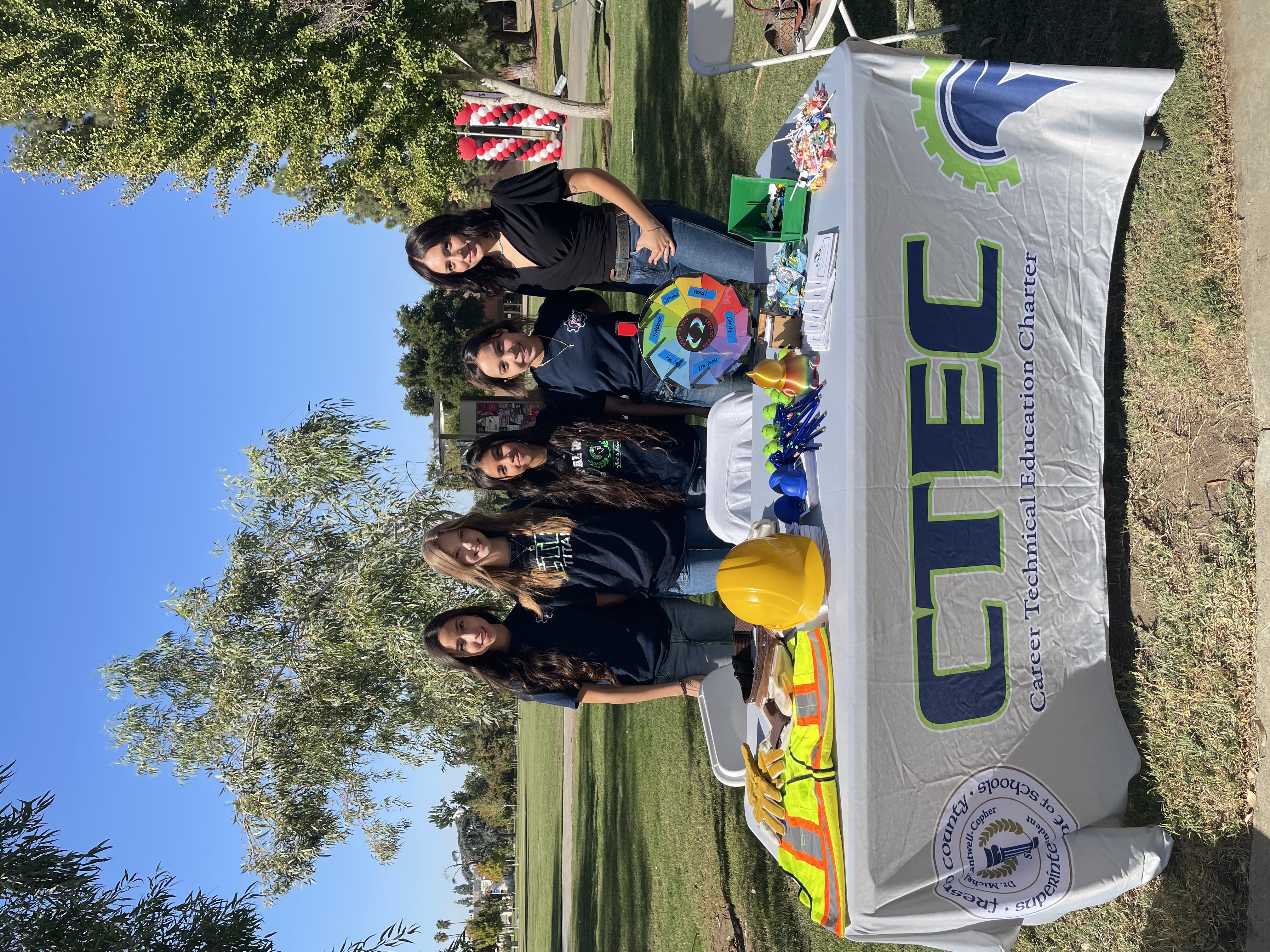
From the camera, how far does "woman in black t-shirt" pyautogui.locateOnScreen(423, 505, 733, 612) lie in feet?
13.3

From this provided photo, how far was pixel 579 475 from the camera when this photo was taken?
4195 mm

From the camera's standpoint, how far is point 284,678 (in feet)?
27.8

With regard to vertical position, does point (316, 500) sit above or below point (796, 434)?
above

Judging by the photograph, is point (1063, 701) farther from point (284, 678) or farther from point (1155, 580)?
point (284, 678)

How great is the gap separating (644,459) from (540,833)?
14205 millimetres

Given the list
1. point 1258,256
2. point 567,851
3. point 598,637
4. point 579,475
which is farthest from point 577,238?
point 567,851

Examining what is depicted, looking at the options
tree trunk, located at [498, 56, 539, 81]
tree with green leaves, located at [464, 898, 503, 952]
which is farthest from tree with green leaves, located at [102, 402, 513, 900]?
tree with green leaves, located at [464, 898, 503, 952]

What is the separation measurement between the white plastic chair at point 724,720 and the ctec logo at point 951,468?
1.47 metres

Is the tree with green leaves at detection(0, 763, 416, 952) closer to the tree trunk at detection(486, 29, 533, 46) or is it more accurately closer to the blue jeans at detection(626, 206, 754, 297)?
the blue jeans at detection(626, 206, 754, 297)

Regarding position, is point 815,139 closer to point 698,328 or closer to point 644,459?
point 698,328

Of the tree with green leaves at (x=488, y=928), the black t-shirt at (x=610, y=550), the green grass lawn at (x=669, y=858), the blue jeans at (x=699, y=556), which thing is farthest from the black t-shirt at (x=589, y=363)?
the tree with green leaves at (x=488, y=928)

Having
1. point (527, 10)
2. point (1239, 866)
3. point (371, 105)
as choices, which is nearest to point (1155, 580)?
point (1239, 866)

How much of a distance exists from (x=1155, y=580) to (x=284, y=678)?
808 cm

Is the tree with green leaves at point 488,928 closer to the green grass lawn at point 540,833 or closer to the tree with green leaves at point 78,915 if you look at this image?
the green grass lawn at point 540,833
